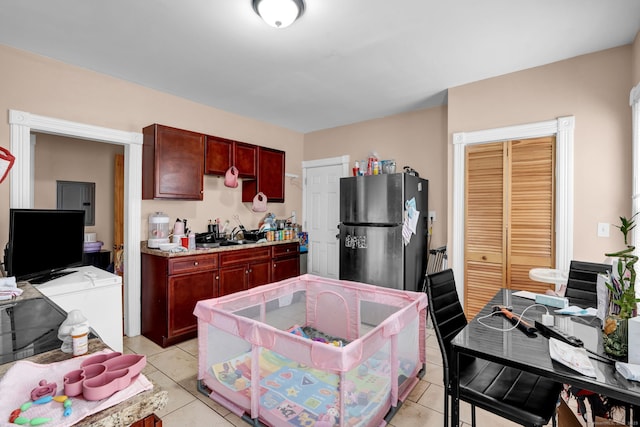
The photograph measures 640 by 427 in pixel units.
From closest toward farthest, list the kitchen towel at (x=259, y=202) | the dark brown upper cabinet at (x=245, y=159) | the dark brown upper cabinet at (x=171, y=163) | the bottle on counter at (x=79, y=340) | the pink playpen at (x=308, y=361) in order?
1. the bottle on counter at (x=79, y=340)
2. the pink playpen at (x=308, y=361)
3. the dark brown upper cabinet at (x=171, y=163)
4. the dark brown upper cabinet at (x=245, y=159)
5. the kitchen towel at (x=259, y=202)

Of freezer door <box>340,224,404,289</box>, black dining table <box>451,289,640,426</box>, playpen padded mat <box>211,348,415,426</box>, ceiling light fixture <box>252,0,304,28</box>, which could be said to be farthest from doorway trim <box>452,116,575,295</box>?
ceiling light fixture <box>252,0,304,28</box>

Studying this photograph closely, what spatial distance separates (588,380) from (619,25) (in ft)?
8.40

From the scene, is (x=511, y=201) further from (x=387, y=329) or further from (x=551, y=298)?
(x=387, y=329)

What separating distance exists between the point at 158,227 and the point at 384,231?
250 cm

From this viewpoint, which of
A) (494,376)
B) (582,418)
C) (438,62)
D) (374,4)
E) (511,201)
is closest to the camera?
(494,376)

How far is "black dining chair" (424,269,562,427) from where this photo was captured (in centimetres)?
134

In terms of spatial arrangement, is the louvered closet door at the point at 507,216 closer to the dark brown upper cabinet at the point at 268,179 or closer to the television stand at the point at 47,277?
the dark brown upper cabinet at the point at 268,179

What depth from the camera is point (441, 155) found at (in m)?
3.76

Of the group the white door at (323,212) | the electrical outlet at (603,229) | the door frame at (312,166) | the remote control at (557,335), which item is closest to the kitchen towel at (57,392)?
the remote control at (557,335)

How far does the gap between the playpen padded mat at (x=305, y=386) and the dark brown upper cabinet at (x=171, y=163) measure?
75.5 inches

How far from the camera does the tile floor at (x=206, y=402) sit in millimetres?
1923

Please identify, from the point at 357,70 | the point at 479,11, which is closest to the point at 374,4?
the point at 479,11

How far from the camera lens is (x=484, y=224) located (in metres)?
3.06

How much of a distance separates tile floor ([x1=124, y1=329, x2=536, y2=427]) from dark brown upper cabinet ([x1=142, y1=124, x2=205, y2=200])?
160 centimetres
